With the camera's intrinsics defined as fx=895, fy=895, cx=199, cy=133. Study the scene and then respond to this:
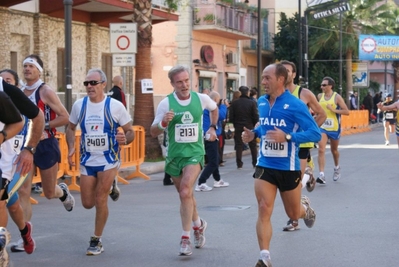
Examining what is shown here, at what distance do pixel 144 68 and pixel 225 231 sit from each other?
12349 millimetres

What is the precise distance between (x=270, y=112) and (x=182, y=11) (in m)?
34.8

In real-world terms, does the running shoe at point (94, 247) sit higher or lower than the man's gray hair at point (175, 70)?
lower

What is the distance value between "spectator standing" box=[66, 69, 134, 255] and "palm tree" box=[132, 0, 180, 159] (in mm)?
12696

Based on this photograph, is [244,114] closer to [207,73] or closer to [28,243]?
[28,243]

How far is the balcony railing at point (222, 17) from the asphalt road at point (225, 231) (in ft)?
89.7

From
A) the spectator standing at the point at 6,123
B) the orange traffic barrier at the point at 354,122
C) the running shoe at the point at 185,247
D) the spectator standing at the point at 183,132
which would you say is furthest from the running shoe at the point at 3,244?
the orange traffic barrier at the point at 354,122

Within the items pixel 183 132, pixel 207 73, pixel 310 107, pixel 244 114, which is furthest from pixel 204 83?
pixel 183 132

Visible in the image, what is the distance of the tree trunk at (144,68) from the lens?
2195 centimetres

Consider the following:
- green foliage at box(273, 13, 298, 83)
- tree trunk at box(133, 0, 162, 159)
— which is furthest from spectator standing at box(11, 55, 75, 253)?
green foliage at box(273, 13, 298, 83)

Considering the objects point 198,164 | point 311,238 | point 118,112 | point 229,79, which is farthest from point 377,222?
point 229,79

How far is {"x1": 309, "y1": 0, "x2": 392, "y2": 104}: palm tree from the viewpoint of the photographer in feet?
181

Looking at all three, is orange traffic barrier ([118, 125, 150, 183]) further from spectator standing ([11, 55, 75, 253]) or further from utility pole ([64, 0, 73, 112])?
spectator standing ([11, 55, 75, 253])

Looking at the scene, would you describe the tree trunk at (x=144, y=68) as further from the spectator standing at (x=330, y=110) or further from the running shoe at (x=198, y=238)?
the running shoe at (x=198, y=238)

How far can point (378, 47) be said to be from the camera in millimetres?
55719
